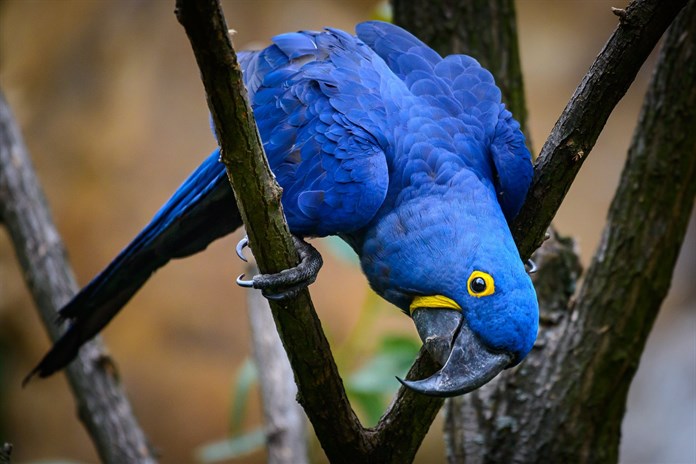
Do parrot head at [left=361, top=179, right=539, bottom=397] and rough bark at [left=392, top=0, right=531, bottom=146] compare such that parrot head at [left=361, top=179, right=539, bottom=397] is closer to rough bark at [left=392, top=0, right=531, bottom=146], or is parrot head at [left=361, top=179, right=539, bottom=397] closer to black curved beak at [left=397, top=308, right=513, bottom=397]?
black curved beak at [left=397, top=308, right=513, bottom=397]

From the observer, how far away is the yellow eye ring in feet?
5.00

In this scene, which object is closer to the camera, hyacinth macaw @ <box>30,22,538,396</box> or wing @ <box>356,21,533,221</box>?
hyacinth macaw @ <box>30,22,538,396</box>

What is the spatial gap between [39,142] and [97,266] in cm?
88

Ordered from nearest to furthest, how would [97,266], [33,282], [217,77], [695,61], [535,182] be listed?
[217,77] → [535,182] → [695,61] → [33,282] → [97,266]

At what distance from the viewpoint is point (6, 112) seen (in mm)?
2771

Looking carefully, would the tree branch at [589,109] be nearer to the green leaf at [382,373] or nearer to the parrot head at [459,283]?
the parrot head at [459,283]

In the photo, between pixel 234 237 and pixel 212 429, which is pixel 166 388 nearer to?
pixel 212 429

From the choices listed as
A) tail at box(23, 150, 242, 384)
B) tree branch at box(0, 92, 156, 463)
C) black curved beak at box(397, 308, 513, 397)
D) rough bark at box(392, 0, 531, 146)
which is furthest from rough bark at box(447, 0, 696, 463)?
tree branch at box(0, 92, 156, 463)

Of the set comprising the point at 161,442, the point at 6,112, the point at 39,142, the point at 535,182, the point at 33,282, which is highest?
the point at 39,142

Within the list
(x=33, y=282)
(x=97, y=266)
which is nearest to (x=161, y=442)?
(x=97, y=266)

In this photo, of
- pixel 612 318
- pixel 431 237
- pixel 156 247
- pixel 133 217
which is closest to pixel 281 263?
pixel 431 237

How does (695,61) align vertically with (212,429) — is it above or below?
above

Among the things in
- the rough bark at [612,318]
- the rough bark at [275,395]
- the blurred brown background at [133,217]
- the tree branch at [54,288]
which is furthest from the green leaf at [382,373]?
the blurred brown background at [133,217]

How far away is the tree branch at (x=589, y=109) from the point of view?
1471 mm
